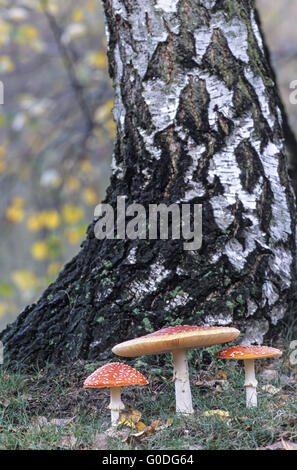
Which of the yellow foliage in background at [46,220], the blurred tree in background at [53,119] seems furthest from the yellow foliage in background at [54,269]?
the yellow foliage in background at [46,220]

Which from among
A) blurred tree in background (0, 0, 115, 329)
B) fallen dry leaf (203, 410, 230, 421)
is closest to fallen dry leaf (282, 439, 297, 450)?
fallen dry leaf (203, 410, 230, 421)

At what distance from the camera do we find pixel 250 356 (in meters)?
2.60

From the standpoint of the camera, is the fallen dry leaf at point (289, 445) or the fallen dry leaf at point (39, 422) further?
the fallen dry leaf at point (39, 422)

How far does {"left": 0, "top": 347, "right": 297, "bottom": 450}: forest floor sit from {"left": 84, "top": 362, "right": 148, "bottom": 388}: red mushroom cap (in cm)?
23

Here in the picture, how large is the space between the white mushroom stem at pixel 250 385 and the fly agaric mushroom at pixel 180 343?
0.19 metres

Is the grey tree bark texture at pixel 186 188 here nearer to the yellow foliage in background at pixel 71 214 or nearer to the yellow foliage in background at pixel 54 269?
the yellow foliage in background at pixel 54 269

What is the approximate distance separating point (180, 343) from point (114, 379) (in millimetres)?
339

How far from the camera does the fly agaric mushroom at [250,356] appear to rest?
260 cm

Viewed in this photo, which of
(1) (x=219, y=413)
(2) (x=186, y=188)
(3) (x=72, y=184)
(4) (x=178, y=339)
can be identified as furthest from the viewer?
(3) (x=72, y=184)

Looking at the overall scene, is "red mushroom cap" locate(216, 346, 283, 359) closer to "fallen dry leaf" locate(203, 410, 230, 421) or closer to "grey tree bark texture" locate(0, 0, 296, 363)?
"fallen dry leaf" locate(203, 410, 230, 421)

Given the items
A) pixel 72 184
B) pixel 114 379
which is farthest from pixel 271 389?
pixel 72 184

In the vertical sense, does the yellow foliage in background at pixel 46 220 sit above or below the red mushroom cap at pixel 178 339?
above

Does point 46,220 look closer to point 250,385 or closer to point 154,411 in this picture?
point 154,411
